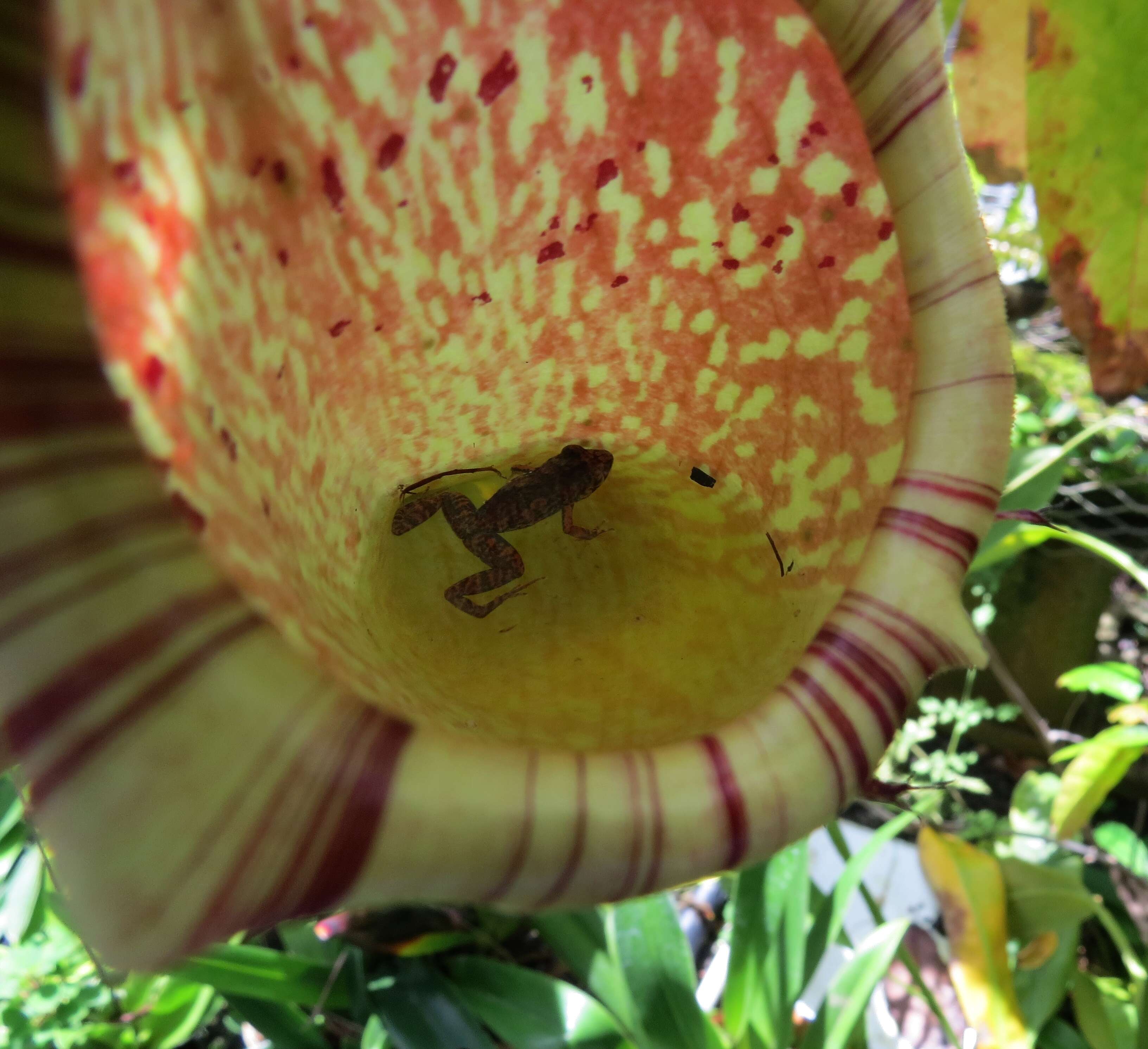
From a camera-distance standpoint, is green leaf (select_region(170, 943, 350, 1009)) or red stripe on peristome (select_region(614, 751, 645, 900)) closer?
red stripe on peristome (select_region(614, 751, 645, 900))

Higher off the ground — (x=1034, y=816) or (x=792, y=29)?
(x=792, y=29)

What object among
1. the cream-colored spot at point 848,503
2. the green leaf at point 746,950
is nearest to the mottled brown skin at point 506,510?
the cream-colored spot at point 848,503

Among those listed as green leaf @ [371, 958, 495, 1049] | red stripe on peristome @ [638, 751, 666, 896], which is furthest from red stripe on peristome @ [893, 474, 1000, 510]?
green leaf @ [371, 958, 495, 1049]

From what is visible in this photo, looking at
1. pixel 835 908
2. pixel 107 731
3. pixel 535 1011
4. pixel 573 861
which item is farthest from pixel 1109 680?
pixel 107 731

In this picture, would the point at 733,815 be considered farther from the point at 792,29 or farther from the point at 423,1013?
the point at 423,1013

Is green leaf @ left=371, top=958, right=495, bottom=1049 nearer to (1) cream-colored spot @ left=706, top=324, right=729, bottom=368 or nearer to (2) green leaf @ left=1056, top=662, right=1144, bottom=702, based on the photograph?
(1) cream-colored spot @ left=706, top=324, right=729, bottom=368

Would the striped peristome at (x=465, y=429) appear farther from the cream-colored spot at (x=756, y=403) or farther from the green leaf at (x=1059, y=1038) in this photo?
the green leaf at (x=1059, y=1038)

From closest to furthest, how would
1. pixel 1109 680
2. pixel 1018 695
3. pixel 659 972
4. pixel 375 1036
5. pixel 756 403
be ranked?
pixel 756 403 → pixel 659 972 → pixel 375 1036 → pixel 1109 680 → pixel 1018 695
